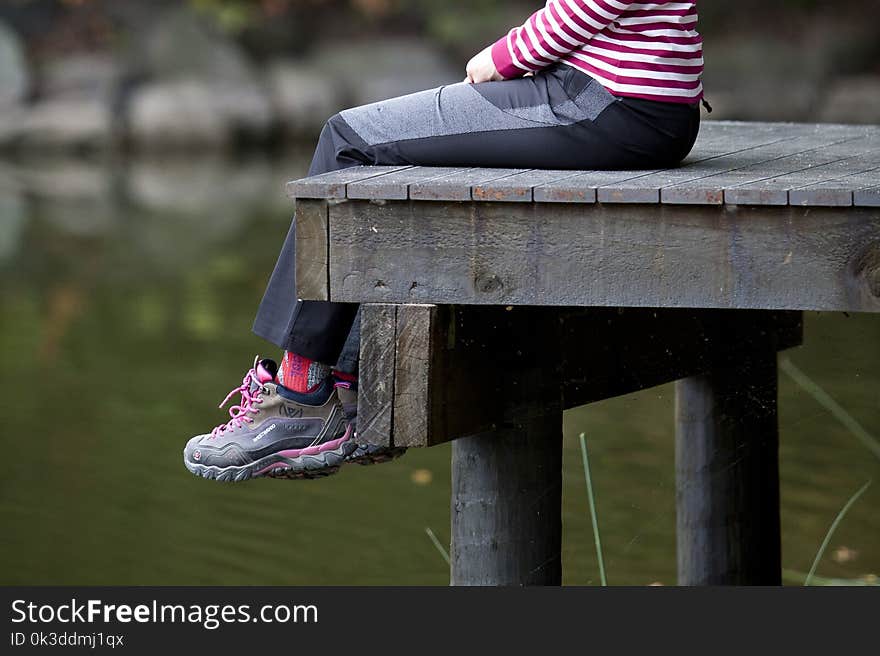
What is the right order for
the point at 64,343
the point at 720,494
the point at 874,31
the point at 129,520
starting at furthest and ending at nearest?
the point at 874,31 < the point at 64,343 < the point at 129,520 < the point at 720,494

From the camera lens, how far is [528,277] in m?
2.36

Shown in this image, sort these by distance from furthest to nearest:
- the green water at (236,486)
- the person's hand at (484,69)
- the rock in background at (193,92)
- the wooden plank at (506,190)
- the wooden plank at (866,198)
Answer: the rock in background at (193,92) → the green water at (236,486) → the person's hand at (484,69) → the wooden plank at (506,190) → the wooden plank at (866,198)

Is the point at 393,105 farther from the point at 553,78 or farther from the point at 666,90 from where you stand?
the point at 666,90

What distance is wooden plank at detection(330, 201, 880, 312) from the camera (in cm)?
Result: 226

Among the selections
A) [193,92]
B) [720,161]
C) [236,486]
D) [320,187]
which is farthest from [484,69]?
[193,92]

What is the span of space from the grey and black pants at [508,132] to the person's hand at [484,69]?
0.07 metres

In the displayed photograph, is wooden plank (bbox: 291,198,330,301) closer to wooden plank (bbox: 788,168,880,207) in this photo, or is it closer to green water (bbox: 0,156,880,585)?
wooden plank (bbox: 788,168,880,207)

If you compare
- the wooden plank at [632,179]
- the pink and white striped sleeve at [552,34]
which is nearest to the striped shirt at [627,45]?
the pink and white striped sleeve at [552,34]

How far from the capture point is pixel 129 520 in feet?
15.5

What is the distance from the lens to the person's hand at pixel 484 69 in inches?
111

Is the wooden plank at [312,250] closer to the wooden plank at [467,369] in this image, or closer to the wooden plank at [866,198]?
the wooden plank at [467,369]
